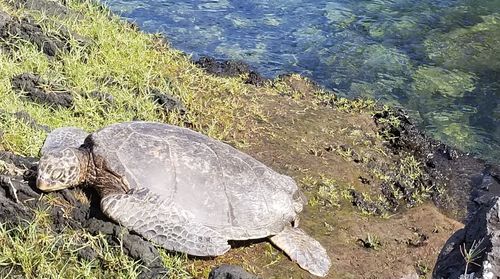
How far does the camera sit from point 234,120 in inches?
251

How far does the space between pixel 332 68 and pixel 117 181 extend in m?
5.20

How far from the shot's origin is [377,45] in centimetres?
967

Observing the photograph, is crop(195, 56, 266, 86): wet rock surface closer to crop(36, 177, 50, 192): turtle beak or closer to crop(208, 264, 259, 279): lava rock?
crop(36, 177, 50, 192): turtle beak

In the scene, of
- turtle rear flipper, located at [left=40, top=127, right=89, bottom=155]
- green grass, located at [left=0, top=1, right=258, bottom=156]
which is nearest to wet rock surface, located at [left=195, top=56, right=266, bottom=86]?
green grass, located at [left=0, top=1, right=258, bottom=156]

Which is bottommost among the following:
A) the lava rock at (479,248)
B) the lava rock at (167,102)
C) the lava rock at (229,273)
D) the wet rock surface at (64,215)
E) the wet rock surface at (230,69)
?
the wet rock surface at (230,69)

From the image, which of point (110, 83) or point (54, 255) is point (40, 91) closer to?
point (110, 83)

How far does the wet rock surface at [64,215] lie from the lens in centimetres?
404

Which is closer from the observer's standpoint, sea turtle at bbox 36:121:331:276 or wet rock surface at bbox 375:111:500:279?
sea turtle at bbox 36:121:331:276

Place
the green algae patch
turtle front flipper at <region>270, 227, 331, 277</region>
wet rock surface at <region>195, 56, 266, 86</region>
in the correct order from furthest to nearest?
the green algae patch
wet rock surface at <region>195, 56, 266, 86</region>
turtle front flipper at <region>270, 227, 331, 277</region>

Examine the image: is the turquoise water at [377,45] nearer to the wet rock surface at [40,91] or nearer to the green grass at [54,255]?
the wet rock surface at [40,91]

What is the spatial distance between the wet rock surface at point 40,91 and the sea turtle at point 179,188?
112 centimetres

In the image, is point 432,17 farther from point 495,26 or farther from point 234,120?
point 234,120

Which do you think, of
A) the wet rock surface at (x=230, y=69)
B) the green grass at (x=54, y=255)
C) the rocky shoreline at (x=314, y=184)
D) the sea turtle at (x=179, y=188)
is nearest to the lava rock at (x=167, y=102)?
the rocky shoreline at (x=314, y=184)

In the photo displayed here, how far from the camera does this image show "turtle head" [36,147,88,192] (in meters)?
4.28
